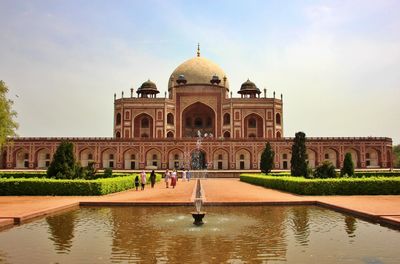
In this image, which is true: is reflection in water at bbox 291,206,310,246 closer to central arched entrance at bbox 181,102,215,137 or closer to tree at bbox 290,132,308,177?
tree at bbox 290,132,308,177

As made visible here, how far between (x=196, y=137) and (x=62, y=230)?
34.0 metres

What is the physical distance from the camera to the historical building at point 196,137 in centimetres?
3800

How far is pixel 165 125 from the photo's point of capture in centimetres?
4203

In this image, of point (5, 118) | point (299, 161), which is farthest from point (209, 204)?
point (5, 118)

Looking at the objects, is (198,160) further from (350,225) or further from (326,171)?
(350,225)

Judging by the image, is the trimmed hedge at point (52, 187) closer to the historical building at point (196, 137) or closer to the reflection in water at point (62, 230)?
the reflection in water at point (62, 230)

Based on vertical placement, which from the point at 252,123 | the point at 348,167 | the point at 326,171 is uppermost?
the point at 252,123

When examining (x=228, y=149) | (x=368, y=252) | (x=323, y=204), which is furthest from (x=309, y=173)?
(x=228, y=149)

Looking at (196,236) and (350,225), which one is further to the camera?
A: (350,225)

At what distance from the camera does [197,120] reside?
45.9m

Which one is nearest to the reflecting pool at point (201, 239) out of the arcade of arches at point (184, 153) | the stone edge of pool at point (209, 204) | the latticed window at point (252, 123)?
the stone edge of pool at point (209, 204)

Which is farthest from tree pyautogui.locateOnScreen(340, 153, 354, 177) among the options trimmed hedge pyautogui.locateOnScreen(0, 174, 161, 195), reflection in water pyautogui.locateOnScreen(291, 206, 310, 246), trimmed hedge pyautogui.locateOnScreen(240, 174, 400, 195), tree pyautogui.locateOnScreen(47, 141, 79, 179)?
tree pyautogui.locateOnScreen(47, 141, 79, 179)

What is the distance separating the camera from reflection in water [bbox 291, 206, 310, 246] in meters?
6.16

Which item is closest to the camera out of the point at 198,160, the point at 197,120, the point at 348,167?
the point at 348,167
